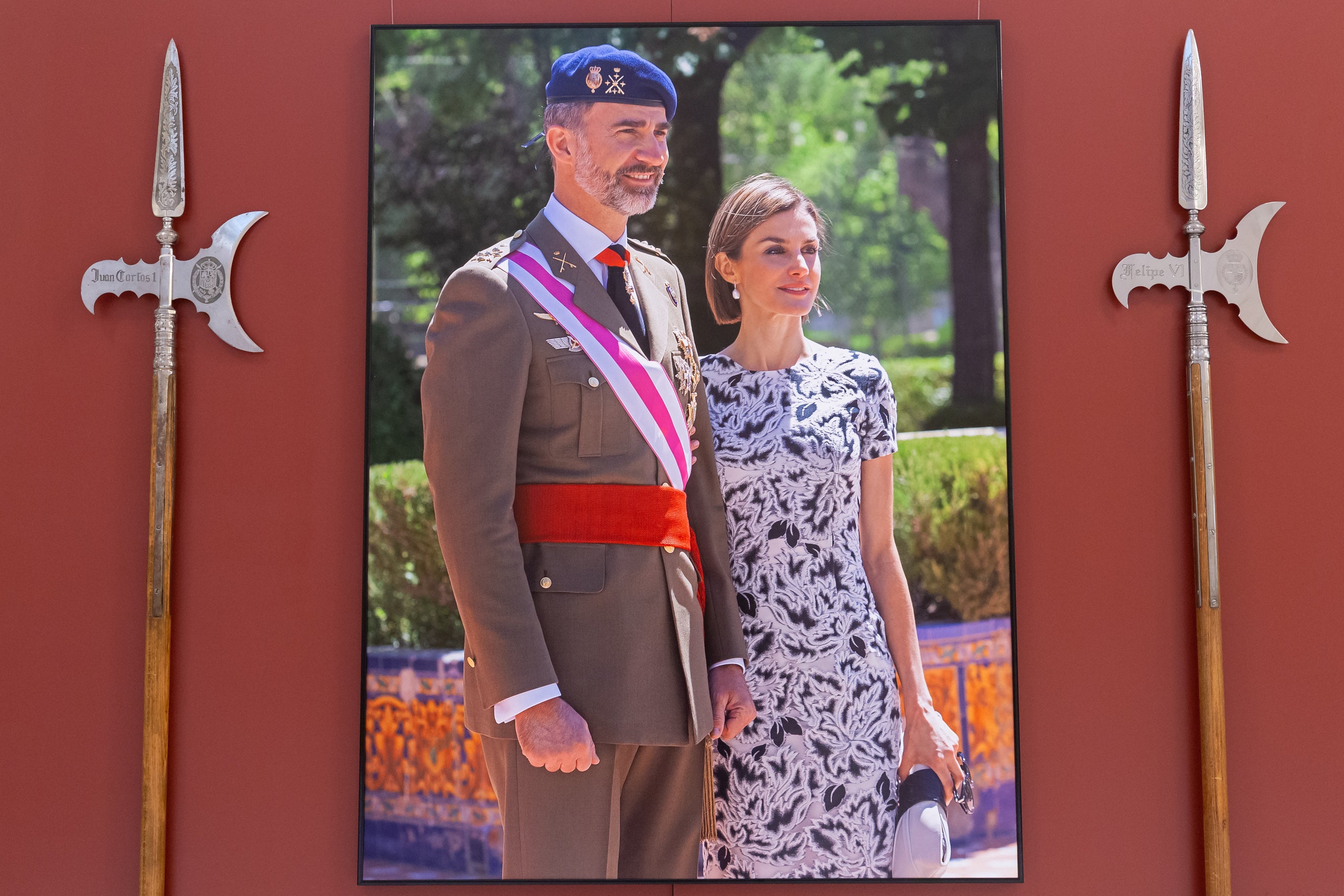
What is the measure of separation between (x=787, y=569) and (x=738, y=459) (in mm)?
248

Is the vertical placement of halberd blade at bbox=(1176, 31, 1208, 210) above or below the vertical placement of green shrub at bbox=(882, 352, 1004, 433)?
above

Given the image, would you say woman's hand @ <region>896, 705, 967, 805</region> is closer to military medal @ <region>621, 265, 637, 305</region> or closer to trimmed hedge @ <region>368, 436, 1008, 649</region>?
trimmed hedge @ <region>368, 436, 1008, 649</region>

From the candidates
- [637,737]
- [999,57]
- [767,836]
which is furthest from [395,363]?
[999,57]

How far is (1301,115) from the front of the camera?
244 centimetres

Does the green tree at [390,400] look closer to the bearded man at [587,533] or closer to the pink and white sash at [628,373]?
the bearded man at [587,533]

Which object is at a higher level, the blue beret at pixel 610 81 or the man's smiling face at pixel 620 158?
the blue beret at pixel 610 81

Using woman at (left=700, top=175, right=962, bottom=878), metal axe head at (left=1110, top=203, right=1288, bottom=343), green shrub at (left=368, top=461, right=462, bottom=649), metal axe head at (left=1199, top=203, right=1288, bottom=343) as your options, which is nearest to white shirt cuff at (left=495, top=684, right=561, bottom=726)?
green shrub at (left=368, top=461, right=462, bottom=649)

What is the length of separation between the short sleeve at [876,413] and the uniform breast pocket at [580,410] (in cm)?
52

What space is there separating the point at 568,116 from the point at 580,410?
0.66 meters

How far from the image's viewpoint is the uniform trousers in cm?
216

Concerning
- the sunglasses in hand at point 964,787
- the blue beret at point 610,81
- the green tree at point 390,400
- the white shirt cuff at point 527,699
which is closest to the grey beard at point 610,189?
the blue beret at point 610,81

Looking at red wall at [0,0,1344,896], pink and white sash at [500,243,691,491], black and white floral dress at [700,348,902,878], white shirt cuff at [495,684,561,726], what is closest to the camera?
white shirt cuff at [495,684,561,726]

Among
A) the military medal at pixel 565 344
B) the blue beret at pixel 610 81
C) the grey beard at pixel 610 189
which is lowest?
the military medal at pixel 565 344

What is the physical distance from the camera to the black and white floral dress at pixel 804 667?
88.4 inches
